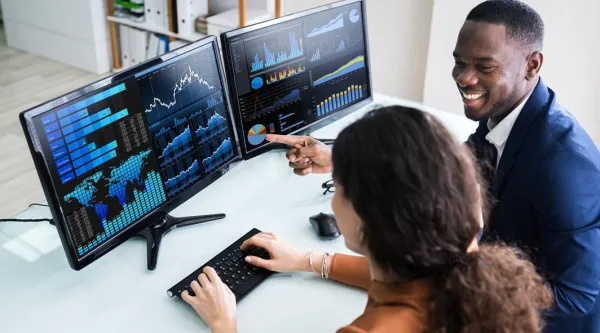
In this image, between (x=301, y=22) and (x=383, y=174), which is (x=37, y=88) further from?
(x=383, y=174)

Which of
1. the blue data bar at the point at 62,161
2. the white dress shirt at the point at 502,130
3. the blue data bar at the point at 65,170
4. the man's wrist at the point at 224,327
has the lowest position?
the man's wrist at the point at 224,327

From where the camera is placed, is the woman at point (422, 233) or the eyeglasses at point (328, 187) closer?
the woman at point (422, 233)

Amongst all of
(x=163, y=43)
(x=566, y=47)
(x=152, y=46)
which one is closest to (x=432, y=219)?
(x=566, y=47)

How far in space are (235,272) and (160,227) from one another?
0.25 m

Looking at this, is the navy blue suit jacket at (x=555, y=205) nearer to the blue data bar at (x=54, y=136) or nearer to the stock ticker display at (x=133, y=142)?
the stock ticker display at (x=133, y=142)

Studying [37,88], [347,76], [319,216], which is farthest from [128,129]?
[37,88]

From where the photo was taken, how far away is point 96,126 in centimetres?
120

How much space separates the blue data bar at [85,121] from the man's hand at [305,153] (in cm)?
59

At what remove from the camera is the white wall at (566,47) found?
8.55ft

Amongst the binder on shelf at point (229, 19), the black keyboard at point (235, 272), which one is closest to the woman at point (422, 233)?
the black keyboard at point (235, 272)

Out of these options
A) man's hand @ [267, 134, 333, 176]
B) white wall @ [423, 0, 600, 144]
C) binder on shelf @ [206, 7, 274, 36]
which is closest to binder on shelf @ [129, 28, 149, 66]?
binder on shelf @ [206, 7, 274, 36]

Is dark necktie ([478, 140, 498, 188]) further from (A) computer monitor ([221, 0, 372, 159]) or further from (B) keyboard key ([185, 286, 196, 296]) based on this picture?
(B) keyboard key ([185, 286, 196, 296])

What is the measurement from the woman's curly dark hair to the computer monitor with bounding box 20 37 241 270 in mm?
545

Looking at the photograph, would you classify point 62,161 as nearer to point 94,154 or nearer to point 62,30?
point 94,154
